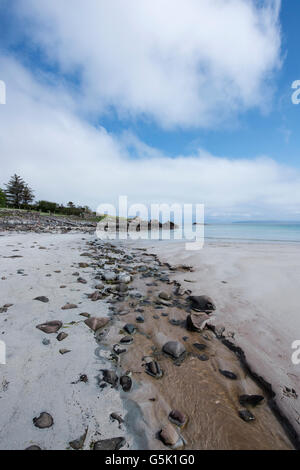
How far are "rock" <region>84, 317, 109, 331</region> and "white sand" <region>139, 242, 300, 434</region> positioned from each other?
1883 millimetres

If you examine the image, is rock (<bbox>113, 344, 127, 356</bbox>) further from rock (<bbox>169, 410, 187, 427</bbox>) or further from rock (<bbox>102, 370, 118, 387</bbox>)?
rock (<bbox>169, 410, 187, 427</bbox>)

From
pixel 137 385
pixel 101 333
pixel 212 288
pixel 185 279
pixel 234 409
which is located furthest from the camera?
pixel 185 279

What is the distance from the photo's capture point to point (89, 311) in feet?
10.9

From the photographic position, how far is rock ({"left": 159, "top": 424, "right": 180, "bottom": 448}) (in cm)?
138

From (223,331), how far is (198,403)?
4.20 feet

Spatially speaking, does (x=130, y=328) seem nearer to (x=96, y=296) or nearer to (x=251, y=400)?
(x=96, y=296)

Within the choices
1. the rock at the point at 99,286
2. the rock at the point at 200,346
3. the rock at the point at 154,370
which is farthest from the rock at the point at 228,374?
the rock at the point at 99,286

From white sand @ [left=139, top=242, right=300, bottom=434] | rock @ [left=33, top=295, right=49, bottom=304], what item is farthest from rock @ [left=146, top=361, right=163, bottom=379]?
rock @ [left=33, top=295, right=49, bottom=304]

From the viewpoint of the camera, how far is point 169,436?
1.40 meters
